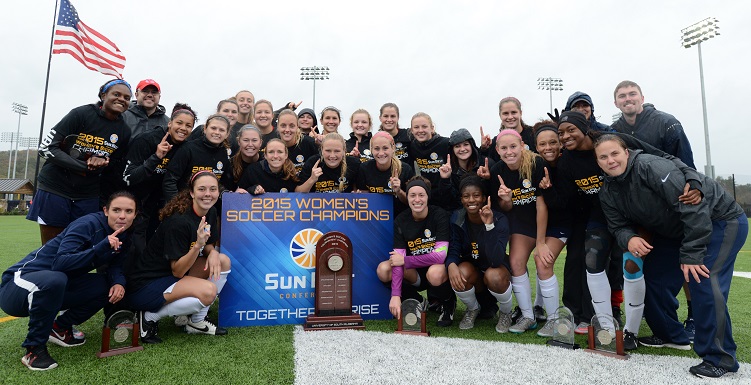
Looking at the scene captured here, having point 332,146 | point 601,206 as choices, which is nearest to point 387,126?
point 332,146

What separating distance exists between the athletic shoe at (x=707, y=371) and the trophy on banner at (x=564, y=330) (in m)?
0.80

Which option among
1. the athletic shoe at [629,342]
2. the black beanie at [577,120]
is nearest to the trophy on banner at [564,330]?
the athletic shoe at [629,342]

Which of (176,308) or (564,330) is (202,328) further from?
(564,330)

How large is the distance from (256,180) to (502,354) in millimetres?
3052

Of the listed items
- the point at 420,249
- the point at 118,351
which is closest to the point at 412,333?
the point at 420,249

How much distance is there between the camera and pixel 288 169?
4.76 m

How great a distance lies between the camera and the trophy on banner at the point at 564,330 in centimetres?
350

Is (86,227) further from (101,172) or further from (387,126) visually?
(387,126)

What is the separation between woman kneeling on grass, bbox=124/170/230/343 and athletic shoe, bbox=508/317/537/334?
274 centimetres

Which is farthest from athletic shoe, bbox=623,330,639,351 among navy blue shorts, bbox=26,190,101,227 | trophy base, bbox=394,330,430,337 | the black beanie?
navy blue shorts, bbox=26,190,101,227

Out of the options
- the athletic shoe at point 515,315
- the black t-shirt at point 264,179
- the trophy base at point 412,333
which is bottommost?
the trophy base at point 412,333

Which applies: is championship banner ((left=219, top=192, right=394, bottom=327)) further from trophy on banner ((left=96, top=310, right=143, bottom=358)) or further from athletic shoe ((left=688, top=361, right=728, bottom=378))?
athletic shoe ((left=688, top=361, right=728, bottom=378))

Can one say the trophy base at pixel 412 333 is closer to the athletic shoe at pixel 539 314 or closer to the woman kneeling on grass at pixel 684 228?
the athletic shoe at pixel 539 314

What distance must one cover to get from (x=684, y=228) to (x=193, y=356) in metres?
3.77
